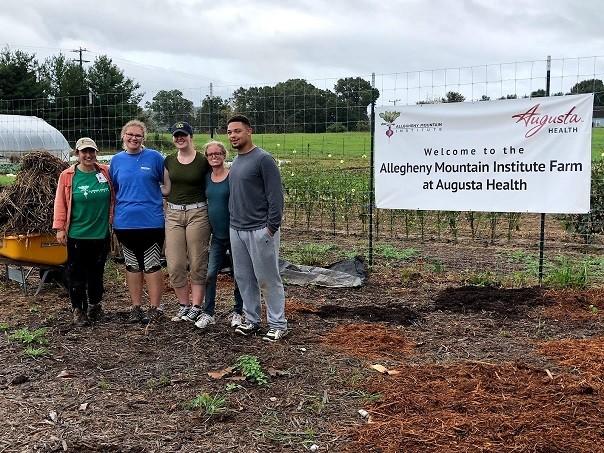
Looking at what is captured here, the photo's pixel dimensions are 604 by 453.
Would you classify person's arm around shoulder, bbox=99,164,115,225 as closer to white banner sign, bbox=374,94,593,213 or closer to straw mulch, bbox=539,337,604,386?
white banner sign, bbox=374,94,593,213

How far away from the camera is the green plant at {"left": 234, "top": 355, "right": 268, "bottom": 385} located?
4.34 metres

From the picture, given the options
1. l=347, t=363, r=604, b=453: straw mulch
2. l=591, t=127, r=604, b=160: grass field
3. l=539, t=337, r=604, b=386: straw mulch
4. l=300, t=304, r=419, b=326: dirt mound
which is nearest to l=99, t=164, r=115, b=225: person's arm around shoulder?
l=300, t=304, r=419, b=326: dirt mound

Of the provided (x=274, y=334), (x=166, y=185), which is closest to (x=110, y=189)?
(x=166, y=185)

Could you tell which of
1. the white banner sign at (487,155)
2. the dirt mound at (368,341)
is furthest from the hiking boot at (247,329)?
the white banner sign at (487,155)

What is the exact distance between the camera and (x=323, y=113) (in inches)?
377

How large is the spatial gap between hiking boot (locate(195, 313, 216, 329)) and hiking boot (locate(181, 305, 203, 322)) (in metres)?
0.11

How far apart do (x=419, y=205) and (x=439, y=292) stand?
3.89 ft

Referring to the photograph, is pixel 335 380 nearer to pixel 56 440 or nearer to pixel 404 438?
pixel 404 438

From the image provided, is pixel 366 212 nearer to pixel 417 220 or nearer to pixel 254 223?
pixel 417 220

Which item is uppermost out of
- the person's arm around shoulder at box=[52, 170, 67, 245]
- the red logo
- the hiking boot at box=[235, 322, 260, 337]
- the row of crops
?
the red logo

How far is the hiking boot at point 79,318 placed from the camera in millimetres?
5804

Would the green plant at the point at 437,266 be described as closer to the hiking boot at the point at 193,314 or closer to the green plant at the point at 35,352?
the hiking boot at the point at 193,314

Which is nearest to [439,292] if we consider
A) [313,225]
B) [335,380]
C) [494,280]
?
[494,280]

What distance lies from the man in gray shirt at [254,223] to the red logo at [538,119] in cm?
334
